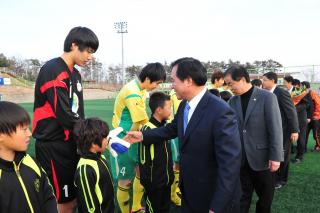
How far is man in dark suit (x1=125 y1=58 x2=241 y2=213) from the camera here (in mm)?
2232

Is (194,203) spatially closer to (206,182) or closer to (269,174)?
(206,182)

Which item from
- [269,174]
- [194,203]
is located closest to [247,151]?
[269,174]

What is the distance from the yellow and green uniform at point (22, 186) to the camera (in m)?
2.04

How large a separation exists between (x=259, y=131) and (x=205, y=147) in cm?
158

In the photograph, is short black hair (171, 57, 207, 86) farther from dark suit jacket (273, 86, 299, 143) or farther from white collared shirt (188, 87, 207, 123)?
dark suit jacket (273, 86, 299, 143)

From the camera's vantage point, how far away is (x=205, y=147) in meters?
2.34

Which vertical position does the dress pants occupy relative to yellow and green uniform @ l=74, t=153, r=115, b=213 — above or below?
below

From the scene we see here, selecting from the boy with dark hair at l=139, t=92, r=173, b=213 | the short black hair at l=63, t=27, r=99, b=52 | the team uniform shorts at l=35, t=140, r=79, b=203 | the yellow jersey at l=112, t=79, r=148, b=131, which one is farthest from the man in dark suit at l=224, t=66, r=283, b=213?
the team uniform shorts at l=35, t=140, r=79, b=203

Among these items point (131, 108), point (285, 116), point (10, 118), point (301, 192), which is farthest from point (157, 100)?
point (301, 192)

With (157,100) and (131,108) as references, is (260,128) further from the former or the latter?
(131,108)

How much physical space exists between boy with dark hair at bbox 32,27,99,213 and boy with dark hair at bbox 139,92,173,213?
0.94 meters

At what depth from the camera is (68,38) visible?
9.46 ft

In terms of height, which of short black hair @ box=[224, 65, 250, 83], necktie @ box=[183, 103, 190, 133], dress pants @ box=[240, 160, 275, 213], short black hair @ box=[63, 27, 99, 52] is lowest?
dress pants @ box=[240, 160, 275, 213]

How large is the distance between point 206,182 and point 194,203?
224 millimetres
